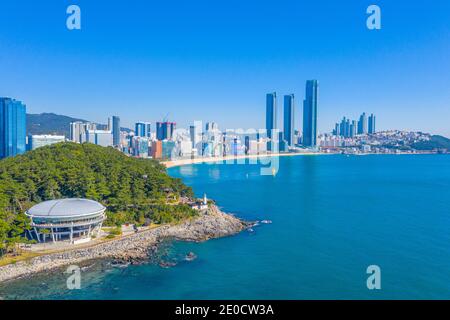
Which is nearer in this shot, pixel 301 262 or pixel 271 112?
pixel 301 262

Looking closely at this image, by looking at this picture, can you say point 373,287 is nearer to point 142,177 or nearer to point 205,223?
point 205,223

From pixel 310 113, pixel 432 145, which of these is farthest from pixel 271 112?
pixel 432 145

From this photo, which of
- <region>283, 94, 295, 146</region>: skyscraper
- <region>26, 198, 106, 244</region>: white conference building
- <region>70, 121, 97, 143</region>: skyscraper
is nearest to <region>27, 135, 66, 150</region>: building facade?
<region>70, 121, 97, 143</region>: skyscraper

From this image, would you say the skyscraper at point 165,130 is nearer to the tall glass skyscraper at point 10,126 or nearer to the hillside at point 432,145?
the tall glass skyscraper at point 10,126

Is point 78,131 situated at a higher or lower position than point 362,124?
lower

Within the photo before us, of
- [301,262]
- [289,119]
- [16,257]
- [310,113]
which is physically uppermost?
[310,113]

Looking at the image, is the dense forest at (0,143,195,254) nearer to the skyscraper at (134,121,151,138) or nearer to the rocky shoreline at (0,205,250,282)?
the rocky shoreline at (0,205,250,282)

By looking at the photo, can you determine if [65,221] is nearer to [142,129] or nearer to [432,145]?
[142,129]
